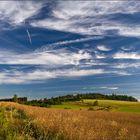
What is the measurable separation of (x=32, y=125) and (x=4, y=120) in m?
1.56

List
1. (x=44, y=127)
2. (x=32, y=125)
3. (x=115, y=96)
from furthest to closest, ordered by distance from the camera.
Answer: (x=115, y=96) < (x=32, y=125) < (x=44, y=127)

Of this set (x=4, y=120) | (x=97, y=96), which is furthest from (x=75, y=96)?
(x=4, y=120)

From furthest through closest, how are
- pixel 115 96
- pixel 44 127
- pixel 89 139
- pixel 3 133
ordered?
pixel 115 96 < pixel 44 127 < pixel 3 133 < pixel 89 139

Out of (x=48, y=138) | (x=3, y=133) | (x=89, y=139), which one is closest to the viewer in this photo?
(x=89, y=139)

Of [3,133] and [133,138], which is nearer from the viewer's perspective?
[133,138]

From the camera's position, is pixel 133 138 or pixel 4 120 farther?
pixel 4 120

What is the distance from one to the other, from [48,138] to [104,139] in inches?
73.7

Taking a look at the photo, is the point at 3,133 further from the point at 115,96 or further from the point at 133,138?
the point at 115,96

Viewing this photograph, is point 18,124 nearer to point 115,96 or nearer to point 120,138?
point 120,138

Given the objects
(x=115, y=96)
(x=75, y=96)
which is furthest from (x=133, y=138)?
(x=115, y=96)

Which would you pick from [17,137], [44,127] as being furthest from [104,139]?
[44,127]

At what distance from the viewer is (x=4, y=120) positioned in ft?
56.1

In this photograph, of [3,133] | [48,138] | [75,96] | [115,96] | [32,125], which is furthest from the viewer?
[115,96]

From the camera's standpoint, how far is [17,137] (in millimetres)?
12148
